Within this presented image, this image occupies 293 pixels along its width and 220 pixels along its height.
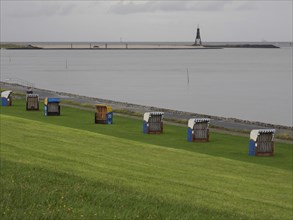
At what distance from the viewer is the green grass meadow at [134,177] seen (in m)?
10.7

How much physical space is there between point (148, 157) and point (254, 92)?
68280 millimetres

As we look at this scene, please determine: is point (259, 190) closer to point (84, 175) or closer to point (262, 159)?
point (84, 175)

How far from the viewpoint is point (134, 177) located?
54.1 ft

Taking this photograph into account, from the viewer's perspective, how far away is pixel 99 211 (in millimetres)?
10336

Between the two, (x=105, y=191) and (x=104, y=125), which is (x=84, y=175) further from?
(x=104, y=125)

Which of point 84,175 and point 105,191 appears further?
point 84,175

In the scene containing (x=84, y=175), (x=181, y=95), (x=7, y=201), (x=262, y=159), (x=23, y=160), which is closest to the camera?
(x=7, y=201)

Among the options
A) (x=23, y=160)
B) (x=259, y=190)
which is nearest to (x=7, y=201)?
(x=23, y=160)

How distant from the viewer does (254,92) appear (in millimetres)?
87938

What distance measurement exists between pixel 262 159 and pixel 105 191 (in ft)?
42.6

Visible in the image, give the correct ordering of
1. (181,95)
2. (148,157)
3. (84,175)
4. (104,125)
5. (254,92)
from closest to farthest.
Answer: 1. (84,175)
2. (148,157)
3. (104,125)
4. (181,95)
5. (254,92)

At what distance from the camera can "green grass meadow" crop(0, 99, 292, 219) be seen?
1073cm

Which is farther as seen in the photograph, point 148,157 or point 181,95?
point 181,95

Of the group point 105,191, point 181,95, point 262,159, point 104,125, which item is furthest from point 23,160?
point 181,95
